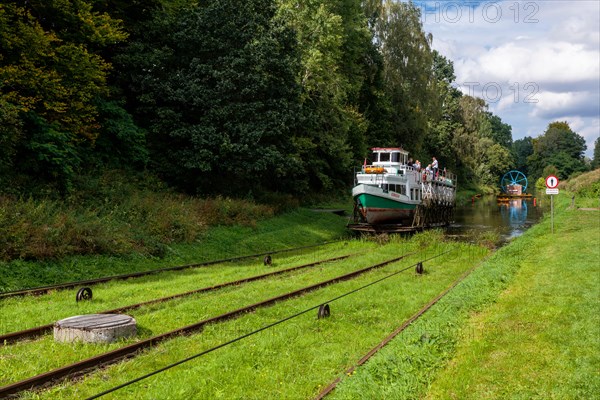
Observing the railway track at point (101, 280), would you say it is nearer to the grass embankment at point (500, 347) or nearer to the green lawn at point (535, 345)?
the grass embankment at point (500, 347)

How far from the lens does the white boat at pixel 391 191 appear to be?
31.5 m

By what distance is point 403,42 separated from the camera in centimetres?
5438

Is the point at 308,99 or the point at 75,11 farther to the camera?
the point at 308,99

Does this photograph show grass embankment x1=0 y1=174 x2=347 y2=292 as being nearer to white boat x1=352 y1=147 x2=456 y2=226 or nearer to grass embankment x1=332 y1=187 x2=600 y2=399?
white boat x1=352 y1=147 x2=456 y2=226

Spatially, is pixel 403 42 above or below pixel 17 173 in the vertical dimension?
above

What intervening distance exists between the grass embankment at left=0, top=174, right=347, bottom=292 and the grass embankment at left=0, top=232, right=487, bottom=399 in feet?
7.52

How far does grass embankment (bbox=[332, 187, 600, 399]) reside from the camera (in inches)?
281

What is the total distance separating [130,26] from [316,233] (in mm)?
17491

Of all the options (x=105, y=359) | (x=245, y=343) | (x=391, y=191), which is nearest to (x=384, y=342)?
(x=245, y=343)

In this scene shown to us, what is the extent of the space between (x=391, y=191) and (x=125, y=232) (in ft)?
62.7

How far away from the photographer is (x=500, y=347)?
29.2ft

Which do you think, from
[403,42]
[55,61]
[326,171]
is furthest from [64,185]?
[403,42]

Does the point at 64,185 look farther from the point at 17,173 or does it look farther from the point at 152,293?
the point at 152,293

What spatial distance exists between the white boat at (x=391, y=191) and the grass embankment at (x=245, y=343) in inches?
596
